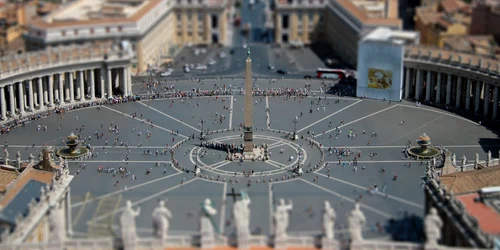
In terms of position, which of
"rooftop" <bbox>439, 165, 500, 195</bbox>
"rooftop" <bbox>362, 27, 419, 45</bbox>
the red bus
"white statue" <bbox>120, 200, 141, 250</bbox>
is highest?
"rooftop" <bbox>362, 27, 419, 45</bbox>

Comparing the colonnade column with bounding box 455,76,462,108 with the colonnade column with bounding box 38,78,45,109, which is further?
the colonnade column with bounding box 455,76,462,108

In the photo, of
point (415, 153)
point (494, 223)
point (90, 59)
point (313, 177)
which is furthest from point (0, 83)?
point (494, 223)

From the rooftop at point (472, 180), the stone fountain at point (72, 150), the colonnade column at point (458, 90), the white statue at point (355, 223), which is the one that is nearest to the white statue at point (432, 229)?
the white statue at point (355, 223)

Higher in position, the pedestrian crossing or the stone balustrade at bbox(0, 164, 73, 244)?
the stone balustrade at bbox(0, 164, 73, 244)

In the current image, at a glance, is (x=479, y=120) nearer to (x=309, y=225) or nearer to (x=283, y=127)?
(x=283, y=127)

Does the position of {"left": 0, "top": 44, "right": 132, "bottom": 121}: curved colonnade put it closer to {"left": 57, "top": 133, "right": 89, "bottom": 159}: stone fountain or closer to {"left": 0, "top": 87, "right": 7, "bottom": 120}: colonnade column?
{"left": 0, "top": 87, "right": 7, "bottom": 120}: colonnade column

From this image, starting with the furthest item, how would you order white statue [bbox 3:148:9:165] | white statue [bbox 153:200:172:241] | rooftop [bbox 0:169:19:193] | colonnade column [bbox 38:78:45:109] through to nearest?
colonnade column [bbox 38:78:45:109], white statue [bbox 3:148:9:165], rooftop [bbox 0:169:19:193], white statue [bbox 153:200:172:241]

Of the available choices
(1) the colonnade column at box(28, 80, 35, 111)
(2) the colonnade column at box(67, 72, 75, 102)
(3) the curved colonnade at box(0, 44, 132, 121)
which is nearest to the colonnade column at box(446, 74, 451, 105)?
(3) the curved colonnade at box(0, 44, 132, 121)

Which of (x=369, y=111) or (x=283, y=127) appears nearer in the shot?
(x=283, y=127)
